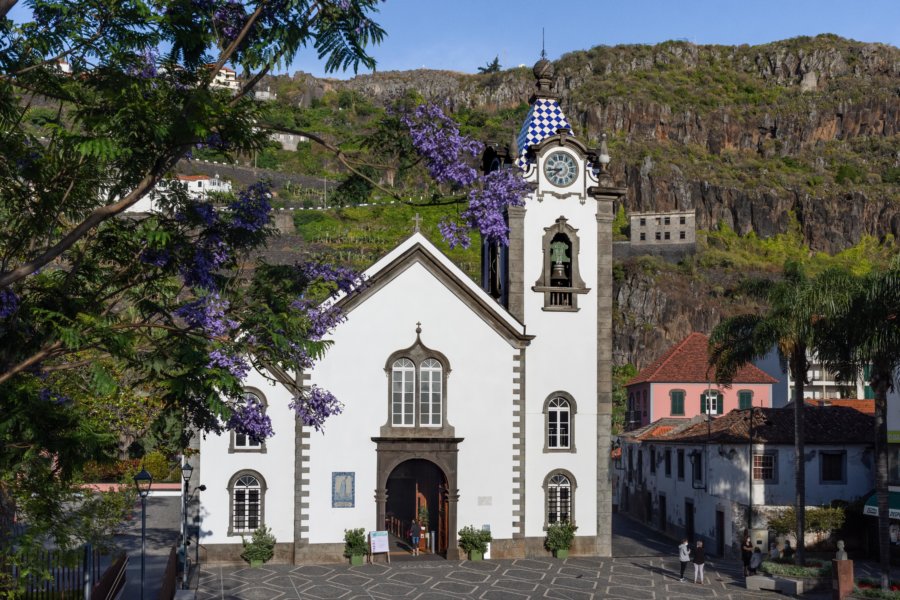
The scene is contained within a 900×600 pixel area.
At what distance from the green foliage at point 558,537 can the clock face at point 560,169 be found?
461 inches

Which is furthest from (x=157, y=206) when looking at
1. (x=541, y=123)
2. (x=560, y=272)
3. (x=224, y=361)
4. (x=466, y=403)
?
(x=541, y=123)

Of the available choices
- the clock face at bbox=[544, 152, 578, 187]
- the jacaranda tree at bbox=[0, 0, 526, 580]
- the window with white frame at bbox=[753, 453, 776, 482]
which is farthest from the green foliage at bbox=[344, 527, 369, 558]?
the jacaranda tree at bbox=[0, 0, 526, 580]

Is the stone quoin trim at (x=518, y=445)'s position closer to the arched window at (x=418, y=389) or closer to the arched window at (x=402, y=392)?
the arched window at (x=418, y=389)

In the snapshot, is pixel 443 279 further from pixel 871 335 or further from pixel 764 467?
pixel 764 467

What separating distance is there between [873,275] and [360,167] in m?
22.6

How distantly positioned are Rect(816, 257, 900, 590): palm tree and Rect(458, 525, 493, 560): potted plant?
1212 centimetres

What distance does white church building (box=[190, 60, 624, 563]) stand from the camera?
1364 inches

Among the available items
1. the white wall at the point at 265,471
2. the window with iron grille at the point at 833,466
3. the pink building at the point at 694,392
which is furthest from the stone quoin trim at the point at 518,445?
the pink building at the point at 694,392

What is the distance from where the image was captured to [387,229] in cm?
13988

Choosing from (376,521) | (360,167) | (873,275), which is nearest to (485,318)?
(376,521)

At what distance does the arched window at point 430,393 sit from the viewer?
35.8m

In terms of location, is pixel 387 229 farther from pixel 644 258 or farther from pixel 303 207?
pixel 644 258

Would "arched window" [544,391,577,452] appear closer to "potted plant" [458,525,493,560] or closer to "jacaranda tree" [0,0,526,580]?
"potted plant" [458,525,493,560]

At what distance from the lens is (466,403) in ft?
118
